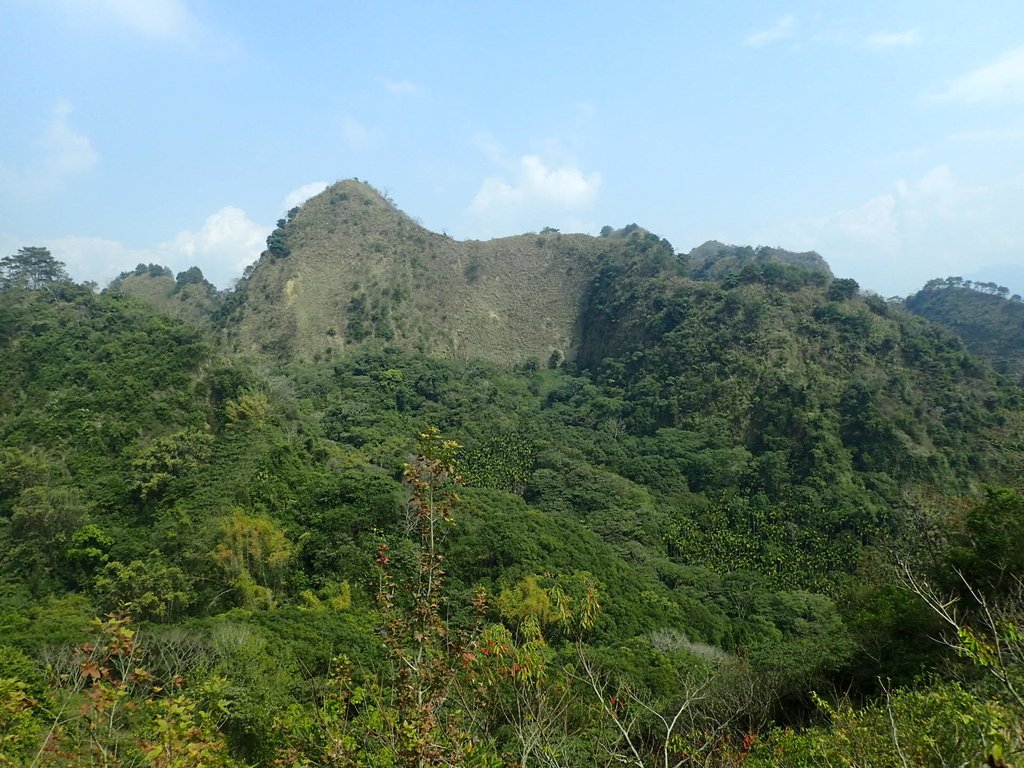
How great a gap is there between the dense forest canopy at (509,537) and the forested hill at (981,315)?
65.3 feet

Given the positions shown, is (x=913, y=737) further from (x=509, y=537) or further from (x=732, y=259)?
(x=732, y=259)

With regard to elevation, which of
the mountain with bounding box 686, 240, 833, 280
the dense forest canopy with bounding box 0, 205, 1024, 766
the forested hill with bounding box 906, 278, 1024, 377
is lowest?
the dense forest canopy with bounding box 0, 205, 1024, 766

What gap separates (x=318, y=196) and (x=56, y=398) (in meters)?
57.8

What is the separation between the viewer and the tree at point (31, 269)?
169 ft

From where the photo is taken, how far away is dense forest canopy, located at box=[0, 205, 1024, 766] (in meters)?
6.02

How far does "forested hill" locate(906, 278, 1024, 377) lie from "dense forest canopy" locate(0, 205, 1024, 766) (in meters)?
19.9

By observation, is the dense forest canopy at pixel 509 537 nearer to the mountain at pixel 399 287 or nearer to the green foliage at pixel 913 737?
the green foliage at pixel 913 737

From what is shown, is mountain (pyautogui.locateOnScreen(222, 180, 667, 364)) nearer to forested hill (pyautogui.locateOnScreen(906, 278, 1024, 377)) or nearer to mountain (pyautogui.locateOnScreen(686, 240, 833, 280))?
mountain (pyautogui.locateOnScreen(686, 240, 833, 280))

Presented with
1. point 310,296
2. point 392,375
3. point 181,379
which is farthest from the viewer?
point 310,296

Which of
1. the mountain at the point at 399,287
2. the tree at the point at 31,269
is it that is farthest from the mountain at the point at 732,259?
the tree at the point at 31,269

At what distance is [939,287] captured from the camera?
8944 cm

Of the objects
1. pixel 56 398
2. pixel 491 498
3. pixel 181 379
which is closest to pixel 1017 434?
pixel 491 498

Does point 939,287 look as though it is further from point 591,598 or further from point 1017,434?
point 591,598

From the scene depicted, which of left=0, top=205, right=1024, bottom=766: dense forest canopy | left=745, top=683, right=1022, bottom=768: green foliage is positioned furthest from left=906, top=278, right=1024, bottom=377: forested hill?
left=745, top=683, right=1022, bottom=768: green foliage
